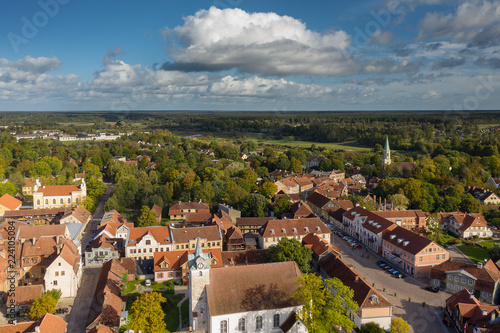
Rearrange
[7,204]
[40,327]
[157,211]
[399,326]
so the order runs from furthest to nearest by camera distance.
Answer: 1. [7,204]
2. [157,211]
3. [399,326]
4. [40,327]

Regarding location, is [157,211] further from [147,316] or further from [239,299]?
[239,299]

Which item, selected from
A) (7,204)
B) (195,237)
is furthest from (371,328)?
(7,204)

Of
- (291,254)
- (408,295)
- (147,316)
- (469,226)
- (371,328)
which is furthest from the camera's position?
(469,226)

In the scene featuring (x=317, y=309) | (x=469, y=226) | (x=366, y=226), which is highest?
(x=317, y=309)

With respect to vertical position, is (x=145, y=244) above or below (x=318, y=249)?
above

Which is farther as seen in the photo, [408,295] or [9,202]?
[9,202]

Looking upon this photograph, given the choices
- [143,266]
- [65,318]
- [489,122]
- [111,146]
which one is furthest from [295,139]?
[65,318]

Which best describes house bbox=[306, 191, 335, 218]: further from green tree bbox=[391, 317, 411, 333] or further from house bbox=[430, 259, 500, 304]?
green tree bbox=[391, 317, 411, 333]

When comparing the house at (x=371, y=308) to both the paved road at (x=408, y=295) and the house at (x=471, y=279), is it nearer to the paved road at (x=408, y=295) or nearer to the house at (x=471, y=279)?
the paved road at (x=408, y=295)
